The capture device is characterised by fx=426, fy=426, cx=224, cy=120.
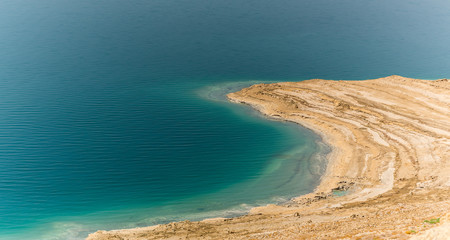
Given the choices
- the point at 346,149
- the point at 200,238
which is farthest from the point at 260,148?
the point at 200,238

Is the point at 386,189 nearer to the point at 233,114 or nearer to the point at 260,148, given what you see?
the point at 260,148

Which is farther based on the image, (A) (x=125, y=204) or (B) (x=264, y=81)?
(B) (x=264, y=81)

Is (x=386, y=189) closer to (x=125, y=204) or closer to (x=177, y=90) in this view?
(x=125, y=204)

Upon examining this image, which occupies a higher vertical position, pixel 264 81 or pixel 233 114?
pixel 264 81

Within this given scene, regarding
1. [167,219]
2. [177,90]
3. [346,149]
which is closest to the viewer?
[167,219]

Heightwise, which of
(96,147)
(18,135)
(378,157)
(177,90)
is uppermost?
(177,90)

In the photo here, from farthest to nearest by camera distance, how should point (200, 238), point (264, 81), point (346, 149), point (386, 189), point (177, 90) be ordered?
point (264, 81)
point (177, 90)
point (346, 149)
point (386, 189)
point (200, 238)
